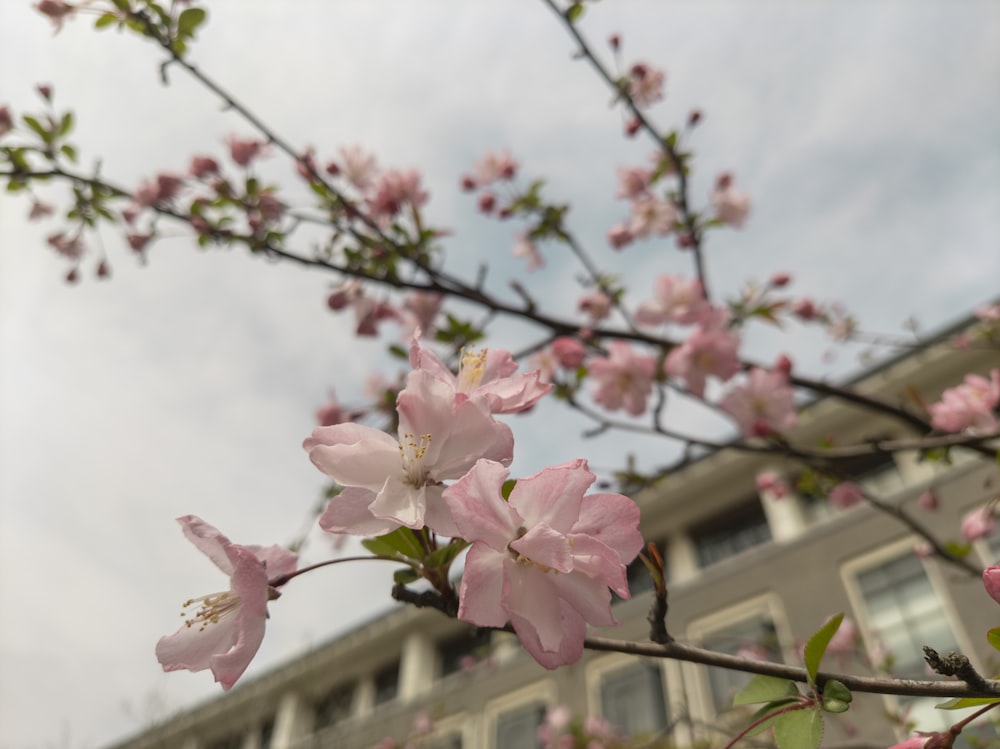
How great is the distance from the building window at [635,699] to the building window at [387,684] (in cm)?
683

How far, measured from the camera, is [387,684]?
16781mm

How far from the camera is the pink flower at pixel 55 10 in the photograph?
258cm

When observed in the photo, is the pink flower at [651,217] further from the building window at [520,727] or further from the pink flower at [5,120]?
the building window at [520,727]

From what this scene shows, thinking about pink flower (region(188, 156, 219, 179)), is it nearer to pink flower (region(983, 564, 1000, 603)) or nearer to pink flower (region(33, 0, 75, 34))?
pink flower (region(33, 0, 75, 34))

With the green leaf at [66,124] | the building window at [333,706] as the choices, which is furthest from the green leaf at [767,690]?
the building window at [333,706]

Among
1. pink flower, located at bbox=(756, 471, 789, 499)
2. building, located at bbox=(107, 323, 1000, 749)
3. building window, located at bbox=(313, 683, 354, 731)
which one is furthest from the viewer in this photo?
building window, located at bbox=(313, 683, 354, 731)

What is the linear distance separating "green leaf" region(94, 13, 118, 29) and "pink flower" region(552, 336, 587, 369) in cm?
209

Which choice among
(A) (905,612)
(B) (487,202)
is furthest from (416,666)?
(B) (487,202)

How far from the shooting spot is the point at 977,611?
837 centimetres

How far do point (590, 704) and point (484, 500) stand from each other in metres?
12.2

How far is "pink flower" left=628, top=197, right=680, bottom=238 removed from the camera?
148 inches

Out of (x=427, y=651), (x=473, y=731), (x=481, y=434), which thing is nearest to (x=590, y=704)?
(x=473, y=731)

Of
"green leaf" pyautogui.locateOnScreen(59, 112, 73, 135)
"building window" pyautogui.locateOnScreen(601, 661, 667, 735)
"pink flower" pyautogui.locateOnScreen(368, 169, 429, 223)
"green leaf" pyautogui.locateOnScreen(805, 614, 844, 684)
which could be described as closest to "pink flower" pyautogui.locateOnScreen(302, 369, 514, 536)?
"green leaf" pyautogui.locateOnScreen(805, 614, 844, 684)

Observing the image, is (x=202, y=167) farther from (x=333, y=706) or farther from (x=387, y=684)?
(x=333, y=706)
